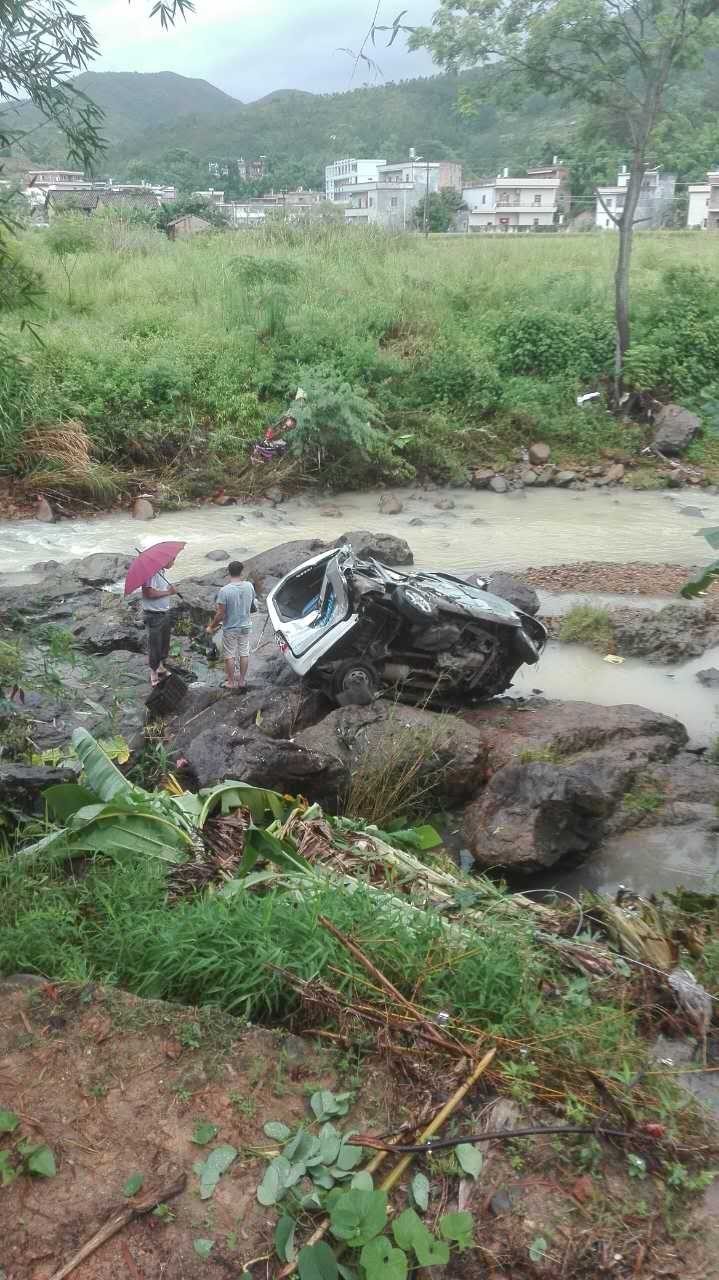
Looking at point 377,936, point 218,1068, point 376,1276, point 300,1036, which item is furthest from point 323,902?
A: point 376,1276

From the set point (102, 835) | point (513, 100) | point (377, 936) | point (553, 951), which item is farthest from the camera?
point (513, 100)

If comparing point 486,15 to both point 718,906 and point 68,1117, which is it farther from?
point 68,1117

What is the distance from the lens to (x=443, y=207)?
35.8m

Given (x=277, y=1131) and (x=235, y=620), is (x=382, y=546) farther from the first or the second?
(x=277, y=1131)

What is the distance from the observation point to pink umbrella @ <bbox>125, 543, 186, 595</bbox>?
8.24m

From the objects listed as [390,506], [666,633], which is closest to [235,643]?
[666,633]

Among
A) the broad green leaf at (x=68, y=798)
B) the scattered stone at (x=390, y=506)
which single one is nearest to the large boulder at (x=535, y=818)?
the broad green leaf at (x=68, y=798)

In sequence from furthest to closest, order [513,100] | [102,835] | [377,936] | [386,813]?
[513,100], [386,813], [102,835], [377,936]

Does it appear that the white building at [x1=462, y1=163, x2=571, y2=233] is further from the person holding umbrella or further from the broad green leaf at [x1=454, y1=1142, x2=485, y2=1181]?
the broad green leaf at [x1=454, y1=1142, x2=485, y2=1181]

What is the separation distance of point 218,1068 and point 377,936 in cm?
83

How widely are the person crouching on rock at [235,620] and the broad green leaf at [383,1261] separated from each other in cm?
618

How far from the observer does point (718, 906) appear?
5207 mm

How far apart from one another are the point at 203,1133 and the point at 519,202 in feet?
126

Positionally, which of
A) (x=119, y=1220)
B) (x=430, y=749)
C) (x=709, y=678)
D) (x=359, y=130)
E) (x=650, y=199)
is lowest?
(x=709, y=678)
